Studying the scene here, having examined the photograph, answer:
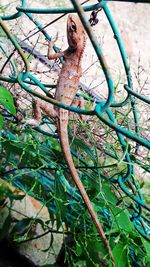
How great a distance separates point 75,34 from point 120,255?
0.69 metres

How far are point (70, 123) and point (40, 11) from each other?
0.55 m

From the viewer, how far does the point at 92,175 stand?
3.79 ft

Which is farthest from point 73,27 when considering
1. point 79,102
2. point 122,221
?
point 122,221

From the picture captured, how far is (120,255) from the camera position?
3.34ft

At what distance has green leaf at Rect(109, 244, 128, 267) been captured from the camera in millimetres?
1004

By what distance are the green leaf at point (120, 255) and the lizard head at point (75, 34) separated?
2.06ft

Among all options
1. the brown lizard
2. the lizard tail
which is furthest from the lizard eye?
the lizard tail

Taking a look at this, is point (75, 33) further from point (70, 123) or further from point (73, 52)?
point (70, 123)

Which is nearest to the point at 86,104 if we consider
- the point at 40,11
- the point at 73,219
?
the point at 73,219

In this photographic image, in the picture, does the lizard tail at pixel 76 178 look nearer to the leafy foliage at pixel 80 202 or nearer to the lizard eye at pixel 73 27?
the leafy foliage at pixel 80 202

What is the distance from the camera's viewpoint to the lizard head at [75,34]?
126 centimetres

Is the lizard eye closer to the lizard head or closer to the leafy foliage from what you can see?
the lizard head

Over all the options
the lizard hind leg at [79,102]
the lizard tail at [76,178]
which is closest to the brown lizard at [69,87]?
the lizard tail at [76,178]

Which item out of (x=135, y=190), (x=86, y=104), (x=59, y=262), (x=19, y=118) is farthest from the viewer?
(x=59, y=262)
